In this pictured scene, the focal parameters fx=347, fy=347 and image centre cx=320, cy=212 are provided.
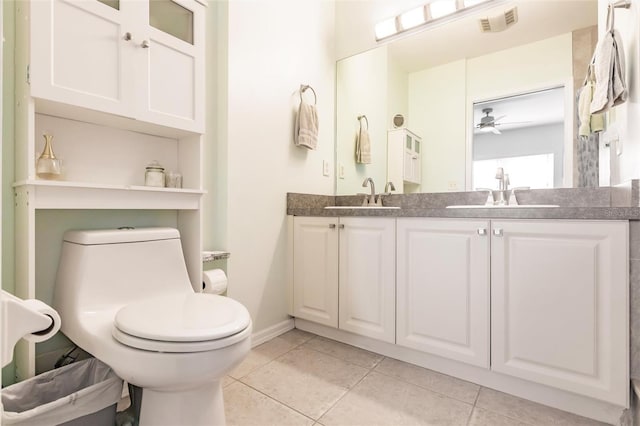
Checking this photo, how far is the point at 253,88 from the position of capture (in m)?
1.99

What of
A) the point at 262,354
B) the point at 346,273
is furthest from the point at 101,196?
the point at 346,273

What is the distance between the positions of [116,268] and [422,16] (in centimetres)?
223

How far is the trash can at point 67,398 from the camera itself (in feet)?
3.30

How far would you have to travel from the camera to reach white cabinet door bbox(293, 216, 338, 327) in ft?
6.55

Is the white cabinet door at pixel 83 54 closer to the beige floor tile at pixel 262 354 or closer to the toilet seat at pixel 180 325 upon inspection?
the toilet seat at pixel 180 325

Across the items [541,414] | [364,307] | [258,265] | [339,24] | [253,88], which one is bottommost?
[541,414]

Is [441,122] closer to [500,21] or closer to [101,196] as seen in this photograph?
[500,21]

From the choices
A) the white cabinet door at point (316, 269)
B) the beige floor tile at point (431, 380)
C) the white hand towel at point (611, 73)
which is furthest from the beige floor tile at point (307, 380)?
the white hand towel at point (611, 73)

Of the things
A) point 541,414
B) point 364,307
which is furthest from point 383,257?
point 541,414

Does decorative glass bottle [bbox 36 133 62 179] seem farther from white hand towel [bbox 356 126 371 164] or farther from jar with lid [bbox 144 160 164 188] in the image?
white hand towel [bbox 356 126 371 164]

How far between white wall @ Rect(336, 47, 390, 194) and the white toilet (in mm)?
1416

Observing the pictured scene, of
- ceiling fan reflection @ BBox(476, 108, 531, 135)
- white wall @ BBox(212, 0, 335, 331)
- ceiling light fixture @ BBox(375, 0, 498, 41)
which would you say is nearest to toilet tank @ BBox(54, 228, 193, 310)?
white wall @ BBox(212, 0, 335, 331)

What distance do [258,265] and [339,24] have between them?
1.87 metres

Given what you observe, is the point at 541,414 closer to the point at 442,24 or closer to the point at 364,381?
the point at 364,381
